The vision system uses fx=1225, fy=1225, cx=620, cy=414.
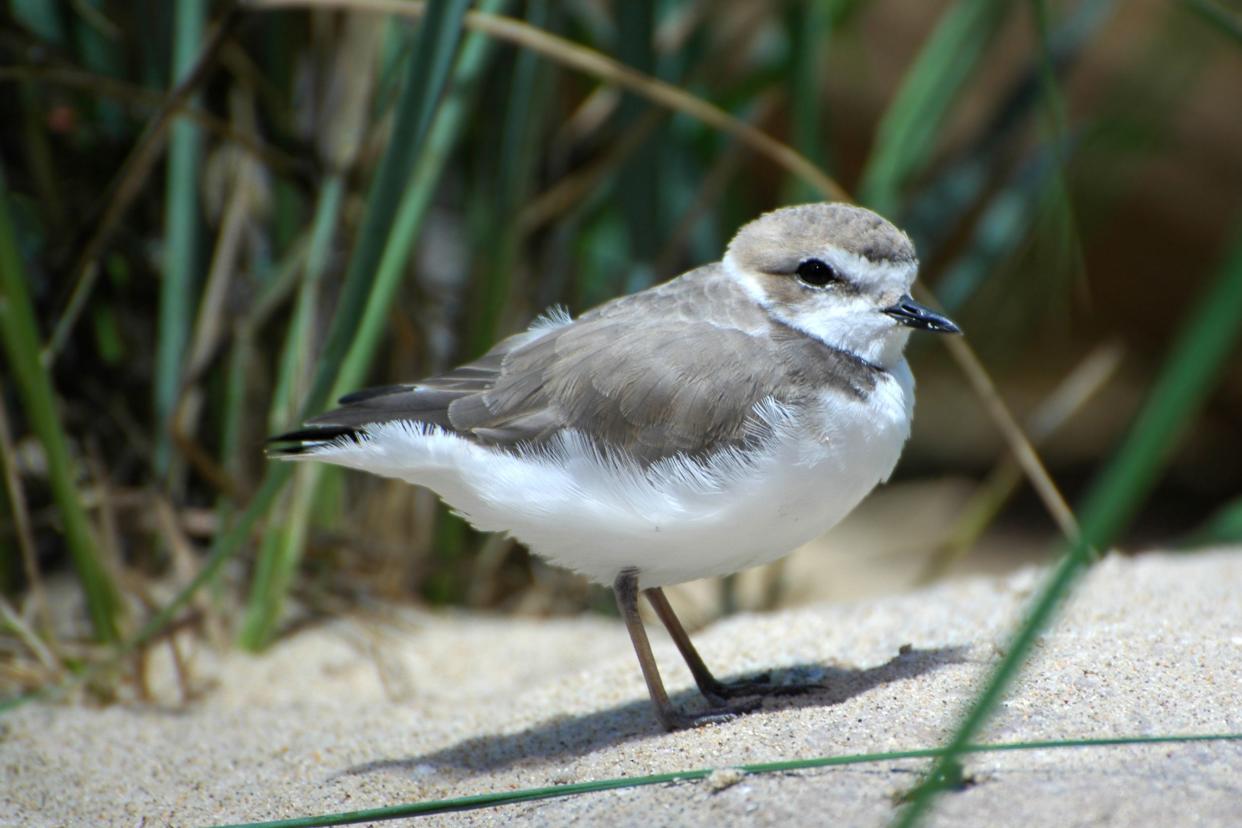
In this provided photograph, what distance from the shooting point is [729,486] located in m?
2.79

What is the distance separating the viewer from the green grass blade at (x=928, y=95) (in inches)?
175

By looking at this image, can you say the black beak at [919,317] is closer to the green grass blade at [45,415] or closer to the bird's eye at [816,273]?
the bird's eye at [816,273]

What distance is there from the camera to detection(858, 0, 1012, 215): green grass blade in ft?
14.6

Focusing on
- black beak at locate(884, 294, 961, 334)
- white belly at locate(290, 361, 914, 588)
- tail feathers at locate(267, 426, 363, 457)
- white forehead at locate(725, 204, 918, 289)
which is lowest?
white belly at locate(290, 361, 914, 588)

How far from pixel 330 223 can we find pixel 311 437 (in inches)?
49.2

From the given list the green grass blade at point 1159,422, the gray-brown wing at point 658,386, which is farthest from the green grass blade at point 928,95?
the green grass blade at point 1159,422

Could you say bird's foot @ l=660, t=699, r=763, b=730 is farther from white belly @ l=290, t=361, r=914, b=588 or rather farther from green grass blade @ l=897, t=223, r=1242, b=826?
green grass blade @ l=897, t=223, r=1242, b=826

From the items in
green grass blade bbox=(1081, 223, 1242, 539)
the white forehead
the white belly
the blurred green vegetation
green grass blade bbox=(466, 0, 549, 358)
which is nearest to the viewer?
green grass blade bbox=(1081, 223, 1242, 539)

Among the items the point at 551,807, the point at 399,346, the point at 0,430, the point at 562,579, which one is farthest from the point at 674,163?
the point at 551,807

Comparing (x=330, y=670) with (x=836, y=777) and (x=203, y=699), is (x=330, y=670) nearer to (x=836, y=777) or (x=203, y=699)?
(x=203, y=699)

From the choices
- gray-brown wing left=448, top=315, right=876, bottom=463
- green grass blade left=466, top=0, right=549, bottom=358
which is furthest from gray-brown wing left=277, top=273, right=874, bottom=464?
green grass blade left=466, top=0, right=549, bottom=358

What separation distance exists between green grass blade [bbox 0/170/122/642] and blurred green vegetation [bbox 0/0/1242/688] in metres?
0.01

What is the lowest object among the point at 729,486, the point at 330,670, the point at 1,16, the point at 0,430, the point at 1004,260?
the point at 330,670

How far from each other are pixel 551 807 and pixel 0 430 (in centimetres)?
208
